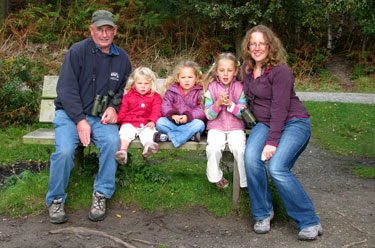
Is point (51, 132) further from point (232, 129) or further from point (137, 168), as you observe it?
point (232, 129)

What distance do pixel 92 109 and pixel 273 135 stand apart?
1810 mm

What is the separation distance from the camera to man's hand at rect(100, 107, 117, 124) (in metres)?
4.54

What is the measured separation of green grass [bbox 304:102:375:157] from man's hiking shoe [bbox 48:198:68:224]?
4527 mm

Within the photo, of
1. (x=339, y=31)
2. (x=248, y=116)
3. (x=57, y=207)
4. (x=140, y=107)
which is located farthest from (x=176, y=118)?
(x=339, y=31)

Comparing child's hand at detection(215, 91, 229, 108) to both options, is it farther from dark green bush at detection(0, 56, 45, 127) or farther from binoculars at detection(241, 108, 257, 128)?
dark green bush at detection(0, 56, 45, 127)

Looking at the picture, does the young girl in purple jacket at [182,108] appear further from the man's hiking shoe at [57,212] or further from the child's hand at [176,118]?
the man's hiking shoe at [57,212]

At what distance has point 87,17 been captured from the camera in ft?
52.2

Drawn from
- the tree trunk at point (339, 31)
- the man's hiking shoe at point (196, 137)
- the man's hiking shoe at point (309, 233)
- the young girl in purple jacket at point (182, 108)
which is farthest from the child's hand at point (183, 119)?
Answer: the tree trunk at point (339, 31)

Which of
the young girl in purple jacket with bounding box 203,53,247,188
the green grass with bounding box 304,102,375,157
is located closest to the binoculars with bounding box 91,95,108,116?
the young girl in purple jacket with bounding box 203,53,247,188

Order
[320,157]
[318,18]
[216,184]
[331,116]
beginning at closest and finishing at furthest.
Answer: [216,184], [320,157], [331,116], [318,18]

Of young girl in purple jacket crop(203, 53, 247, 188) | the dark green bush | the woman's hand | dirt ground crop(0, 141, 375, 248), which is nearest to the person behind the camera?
dirt ground crop(0, 141, 375, 248)

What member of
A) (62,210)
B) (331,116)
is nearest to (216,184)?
(62,210)

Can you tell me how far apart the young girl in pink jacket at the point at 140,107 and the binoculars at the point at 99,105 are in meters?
0.21

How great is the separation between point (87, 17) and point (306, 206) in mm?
13555
